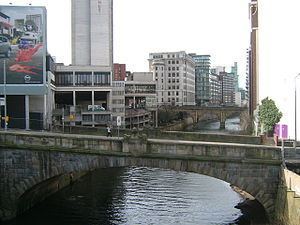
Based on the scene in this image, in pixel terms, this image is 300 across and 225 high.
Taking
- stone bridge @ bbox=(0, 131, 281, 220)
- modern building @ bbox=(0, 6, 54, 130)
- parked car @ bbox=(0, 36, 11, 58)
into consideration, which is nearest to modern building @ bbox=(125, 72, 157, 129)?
modern building @ bbox=(0, 6, 54, 130)

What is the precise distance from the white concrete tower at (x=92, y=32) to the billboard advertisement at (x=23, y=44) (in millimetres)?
92231

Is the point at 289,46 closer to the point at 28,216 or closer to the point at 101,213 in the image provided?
the point at 101,213

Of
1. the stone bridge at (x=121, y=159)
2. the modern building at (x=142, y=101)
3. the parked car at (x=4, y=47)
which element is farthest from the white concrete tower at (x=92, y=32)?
the stone bridge at (x=121, y=159)

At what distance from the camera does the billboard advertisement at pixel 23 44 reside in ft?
278

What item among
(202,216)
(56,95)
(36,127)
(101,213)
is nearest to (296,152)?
(202,216)

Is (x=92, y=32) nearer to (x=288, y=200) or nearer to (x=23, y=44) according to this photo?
(x=23, y=44)

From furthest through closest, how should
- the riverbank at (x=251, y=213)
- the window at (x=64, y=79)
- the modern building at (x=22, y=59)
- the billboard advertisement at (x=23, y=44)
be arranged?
the window at (x=64, y=79)
the modern building at (x=22, y=59)
the billboard advertisement at (x=23, y=44)
the riverbank at (x=251, y=213)

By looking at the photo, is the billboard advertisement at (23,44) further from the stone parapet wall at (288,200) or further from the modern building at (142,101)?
the modern building at (142,101)

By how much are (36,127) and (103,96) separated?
59271 mm

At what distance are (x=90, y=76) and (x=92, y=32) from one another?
163ft

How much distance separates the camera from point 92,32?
183 meters

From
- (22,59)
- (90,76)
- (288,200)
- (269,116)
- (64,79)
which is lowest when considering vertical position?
(288,200)

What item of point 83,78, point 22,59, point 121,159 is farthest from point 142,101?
point 121,159

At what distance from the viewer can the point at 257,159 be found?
41.9 meters
